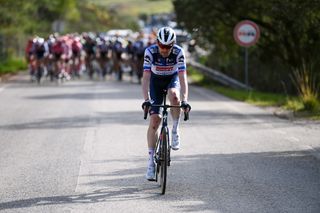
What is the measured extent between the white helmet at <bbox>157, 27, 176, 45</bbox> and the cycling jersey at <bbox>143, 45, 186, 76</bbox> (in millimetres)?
324

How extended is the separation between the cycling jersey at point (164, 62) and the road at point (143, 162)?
135 cm

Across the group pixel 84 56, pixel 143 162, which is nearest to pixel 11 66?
pixel 84 56

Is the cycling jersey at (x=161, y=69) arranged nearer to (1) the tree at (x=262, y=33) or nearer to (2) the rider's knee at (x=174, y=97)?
(2) the rider's knee at (x=174, y=97)

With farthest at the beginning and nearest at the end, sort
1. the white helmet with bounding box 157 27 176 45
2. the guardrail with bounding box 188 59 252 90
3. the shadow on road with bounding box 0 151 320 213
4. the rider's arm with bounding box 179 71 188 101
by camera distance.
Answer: the guardrail with bounding box 188 59 252 90 → the rider's arm with bounding box 179 71 188 101 → the white helmet with bounding box 157 27 176 45 → the shadow on road with bounding box 0 151 320 213

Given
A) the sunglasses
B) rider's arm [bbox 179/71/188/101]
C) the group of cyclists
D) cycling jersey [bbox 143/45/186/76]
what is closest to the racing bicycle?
rider's arm [bbox 179/71/188/101]

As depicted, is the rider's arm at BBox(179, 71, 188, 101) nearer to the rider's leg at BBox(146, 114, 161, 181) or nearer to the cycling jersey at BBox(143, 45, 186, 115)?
the cycling jersey at BBox(143, 45, 186, 115)

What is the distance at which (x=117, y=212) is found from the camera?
29.0 ft

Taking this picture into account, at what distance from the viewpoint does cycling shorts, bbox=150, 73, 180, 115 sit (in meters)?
10.7

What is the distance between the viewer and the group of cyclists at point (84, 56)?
32.4 metres

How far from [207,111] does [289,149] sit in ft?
22.9

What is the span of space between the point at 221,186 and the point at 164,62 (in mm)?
1597

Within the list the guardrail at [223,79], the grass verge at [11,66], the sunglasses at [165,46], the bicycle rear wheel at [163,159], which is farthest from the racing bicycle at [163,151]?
the grass verge at [11,66]

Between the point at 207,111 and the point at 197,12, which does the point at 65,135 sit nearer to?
the point at 207,111

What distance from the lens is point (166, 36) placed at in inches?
401
